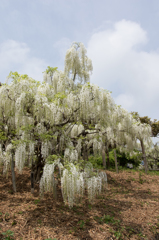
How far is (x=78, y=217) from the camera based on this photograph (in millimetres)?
4309

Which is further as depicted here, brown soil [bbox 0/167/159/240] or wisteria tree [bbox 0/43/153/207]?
wisteria tree [bbox 0/43/153/207]

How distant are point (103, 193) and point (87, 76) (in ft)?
17.8

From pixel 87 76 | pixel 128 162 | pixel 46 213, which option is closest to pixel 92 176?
pixel 46 213

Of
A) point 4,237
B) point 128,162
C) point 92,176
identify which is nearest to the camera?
point 4,237

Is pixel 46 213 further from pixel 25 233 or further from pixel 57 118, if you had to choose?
pixel 57 118

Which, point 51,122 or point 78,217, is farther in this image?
point 51,122

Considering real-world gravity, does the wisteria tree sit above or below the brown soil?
above

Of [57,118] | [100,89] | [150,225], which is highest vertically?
[100,89]

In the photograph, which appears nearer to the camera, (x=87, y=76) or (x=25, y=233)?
(x=25, y=233)

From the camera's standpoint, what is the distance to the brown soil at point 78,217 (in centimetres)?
354

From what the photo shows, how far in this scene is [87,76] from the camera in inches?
304

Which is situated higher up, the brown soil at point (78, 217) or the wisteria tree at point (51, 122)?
the wisteria tree at point (51, 122)

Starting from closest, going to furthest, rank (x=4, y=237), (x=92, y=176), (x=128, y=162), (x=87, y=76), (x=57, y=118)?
(x=4, y=237) < (x=92, y=176) < (x=57, y=118) < (x=87, y=76) < (x=128, y=162)

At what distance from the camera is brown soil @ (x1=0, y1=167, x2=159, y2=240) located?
3.54 metres
